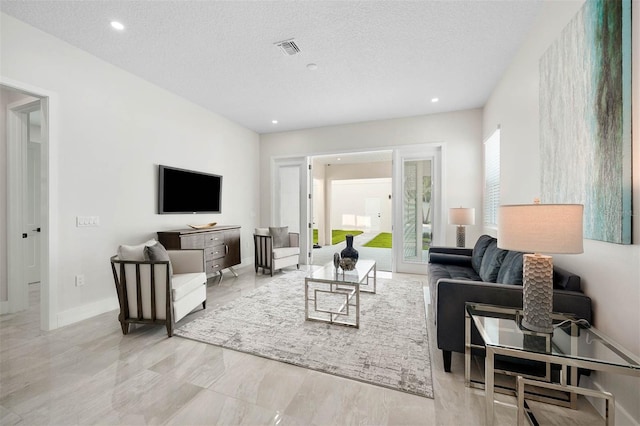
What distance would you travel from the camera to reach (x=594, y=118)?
152 cm

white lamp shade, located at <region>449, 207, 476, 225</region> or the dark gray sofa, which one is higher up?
Result: white lamp shade, located at <region>449, 207, 476, 225</region>

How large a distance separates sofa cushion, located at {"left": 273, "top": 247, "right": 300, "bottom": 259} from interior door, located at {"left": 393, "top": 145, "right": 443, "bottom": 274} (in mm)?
1852

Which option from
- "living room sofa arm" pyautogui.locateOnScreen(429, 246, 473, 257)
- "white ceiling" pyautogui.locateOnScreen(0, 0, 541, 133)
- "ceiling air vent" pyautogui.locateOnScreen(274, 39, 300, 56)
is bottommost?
"living room sofa arm" pyautogui.locateOnScreen(429, 246, 473, 257)

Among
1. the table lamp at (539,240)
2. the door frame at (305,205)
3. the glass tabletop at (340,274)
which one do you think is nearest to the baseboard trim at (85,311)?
the glass tabletop at (340,274)

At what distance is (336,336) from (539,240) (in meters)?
1.74

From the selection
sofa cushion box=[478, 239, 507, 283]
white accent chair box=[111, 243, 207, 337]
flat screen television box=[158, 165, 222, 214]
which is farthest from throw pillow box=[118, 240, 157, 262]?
sofa cushion box=[478, 239, 507, 283]

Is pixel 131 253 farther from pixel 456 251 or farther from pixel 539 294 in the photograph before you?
pixel 456 251

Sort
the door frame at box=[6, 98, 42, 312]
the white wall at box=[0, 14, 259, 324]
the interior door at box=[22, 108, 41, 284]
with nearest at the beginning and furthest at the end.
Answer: the white wall at box=[0, 14, 259, 324], the door frame at box=[6, 98, 42, 312], the interior door at box=[22, 108, 41, 284]

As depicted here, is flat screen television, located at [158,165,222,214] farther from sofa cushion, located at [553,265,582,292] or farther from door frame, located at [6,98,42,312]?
sofa cushion, located at [553,265,582,292]

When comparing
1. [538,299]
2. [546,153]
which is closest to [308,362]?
[538,299]

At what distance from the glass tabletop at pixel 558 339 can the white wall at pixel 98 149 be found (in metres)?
3.69

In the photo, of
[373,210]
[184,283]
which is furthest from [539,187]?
[373,210]

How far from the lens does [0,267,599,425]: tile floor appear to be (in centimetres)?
147

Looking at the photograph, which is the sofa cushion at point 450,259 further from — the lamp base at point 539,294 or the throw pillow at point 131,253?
the throw pillow at point 131,253
